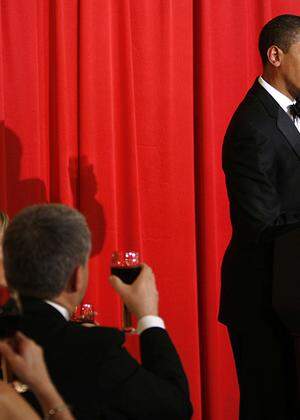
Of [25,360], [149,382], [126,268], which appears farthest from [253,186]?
[25,360]

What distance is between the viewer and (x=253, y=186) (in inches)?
99.3

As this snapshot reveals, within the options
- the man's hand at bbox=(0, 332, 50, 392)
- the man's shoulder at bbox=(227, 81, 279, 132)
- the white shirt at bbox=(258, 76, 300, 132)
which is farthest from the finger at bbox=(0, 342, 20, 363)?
the white shirt at bbox=(258, 76, 300, 132)

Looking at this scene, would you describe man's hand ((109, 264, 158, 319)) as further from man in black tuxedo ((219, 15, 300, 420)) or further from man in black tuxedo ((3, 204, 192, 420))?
man in black tuxedo ((219, 15, 300, 420))

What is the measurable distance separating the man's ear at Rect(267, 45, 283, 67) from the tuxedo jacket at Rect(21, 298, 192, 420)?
1430mm

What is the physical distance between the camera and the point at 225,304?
8.86 feet

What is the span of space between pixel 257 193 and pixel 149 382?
1.11m

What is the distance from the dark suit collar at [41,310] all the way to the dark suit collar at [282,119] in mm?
1315

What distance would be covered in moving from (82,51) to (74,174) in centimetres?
50

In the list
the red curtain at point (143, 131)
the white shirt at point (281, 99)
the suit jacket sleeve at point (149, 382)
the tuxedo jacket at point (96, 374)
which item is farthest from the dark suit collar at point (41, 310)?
the red curtain at point (143, 131)

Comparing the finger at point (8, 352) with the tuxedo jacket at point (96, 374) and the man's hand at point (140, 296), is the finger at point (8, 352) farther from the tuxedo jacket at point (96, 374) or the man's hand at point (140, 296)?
the man's hand at point (140, 296)

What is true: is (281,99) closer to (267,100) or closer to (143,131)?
(267,100)

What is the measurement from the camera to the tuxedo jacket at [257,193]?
8.24 ft

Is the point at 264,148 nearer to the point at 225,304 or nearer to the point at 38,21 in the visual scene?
the point at 225,304

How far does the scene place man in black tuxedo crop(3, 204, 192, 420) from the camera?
148 cm
